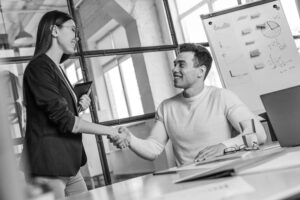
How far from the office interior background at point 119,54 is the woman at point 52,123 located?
2.68ft

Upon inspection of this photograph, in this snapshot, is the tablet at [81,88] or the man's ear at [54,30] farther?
the tablet at [81,88]

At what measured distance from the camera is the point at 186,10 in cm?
398

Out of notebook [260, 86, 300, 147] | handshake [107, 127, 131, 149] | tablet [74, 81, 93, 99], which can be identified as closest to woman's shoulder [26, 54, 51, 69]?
tablet [74, 81, 93, 99]

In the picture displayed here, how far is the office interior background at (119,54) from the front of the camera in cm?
265

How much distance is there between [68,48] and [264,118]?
1.42m

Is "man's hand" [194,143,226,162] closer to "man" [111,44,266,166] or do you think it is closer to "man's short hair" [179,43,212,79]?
"man" [111,44,266,166]

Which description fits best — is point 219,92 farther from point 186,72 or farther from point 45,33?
point 45,33

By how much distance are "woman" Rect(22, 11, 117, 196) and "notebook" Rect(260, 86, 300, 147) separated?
0.78 m

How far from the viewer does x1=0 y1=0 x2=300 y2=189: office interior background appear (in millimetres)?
2650

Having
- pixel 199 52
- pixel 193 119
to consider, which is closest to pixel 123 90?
pixel 199 52

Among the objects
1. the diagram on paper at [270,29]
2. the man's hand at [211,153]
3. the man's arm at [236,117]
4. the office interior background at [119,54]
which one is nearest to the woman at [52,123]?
the man's hand at [211,153]

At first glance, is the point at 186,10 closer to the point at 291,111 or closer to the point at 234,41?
the point at 234,41

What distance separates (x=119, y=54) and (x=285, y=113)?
191 centimetres

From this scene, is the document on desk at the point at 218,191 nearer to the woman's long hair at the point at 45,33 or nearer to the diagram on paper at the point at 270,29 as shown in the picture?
the woman's long hair at the point at 45,33
